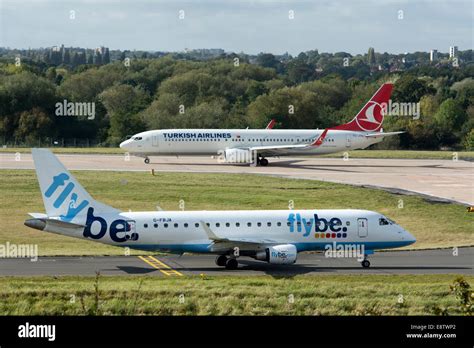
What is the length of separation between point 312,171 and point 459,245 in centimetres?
4040

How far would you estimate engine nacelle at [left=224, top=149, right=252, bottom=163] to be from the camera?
106688 mm

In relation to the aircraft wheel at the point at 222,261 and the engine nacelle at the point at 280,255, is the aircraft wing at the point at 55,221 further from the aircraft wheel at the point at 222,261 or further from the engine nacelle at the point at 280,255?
the engine nacelle at the point at 280,255

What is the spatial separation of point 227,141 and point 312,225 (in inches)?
2270

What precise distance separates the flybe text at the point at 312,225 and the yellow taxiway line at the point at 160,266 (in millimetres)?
7164

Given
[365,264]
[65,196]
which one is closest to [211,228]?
[65,196]

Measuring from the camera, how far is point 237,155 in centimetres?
10694

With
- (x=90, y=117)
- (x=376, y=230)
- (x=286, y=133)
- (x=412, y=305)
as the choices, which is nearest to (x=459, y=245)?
(x=376, y=230)

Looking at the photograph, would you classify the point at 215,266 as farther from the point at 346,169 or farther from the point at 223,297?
the point at 346,169

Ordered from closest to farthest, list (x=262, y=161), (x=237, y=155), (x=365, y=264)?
(x=365, y=264) < (x=237, y=155) < (x=262, y=161)

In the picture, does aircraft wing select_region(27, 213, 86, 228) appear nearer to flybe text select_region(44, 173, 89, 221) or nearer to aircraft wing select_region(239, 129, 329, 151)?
flybe text select_region(44, 173, 89, 221)

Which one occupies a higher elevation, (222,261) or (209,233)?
(209,233)

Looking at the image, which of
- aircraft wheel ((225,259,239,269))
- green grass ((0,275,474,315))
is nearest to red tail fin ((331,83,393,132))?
aircraft wheel ((225,259,239,269))

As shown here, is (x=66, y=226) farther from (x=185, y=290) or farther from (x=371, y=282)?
(x=371, y=282)
